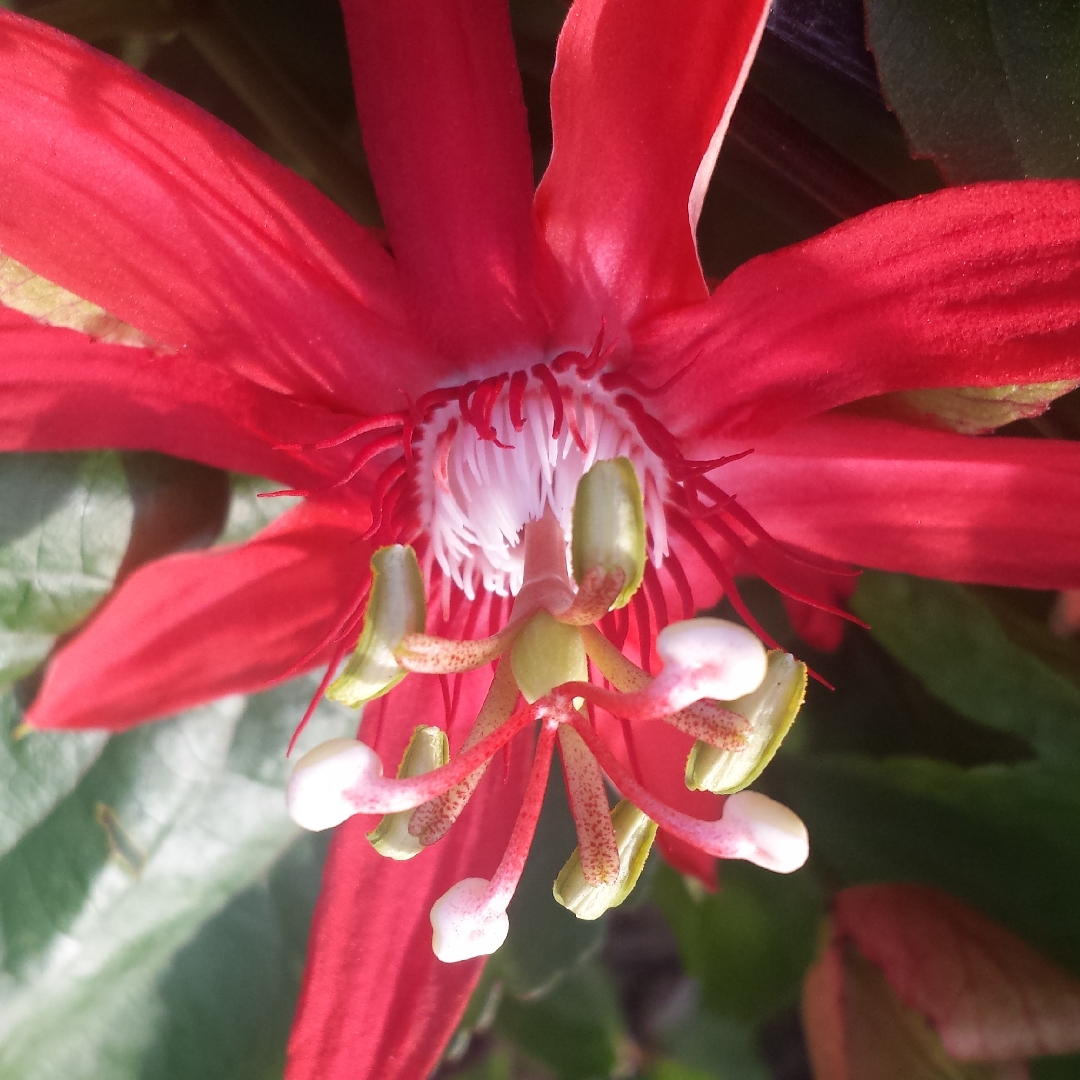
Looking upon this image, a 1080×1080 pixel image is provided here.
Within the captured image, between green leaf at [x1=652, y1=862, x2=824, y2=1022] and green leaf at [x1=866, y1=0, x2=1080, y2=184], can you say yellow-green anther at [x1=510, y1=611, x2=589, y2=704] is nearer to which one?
green leaf at [x1=866, y1=0, x2=1080, y2=184]

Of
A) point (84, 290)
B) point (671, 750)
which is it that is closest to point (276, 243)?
point (84, 290)

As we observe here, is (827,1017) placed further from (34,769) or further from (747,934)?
(34,769)

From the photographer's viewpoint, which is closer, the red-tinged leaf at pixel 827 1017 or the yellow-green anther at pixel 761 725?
the yellow-green anther at pixel 761 725

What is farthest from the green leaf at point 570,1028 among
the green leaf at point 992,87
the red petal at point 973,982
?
the green leaf at point 992,87

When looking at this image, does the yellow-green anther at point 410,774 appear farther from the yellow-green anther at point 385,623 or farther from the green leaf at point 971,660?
the green leaf at point 971,660

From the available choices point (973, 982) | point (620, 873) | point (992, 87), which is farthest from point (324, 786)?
point (973, 982)

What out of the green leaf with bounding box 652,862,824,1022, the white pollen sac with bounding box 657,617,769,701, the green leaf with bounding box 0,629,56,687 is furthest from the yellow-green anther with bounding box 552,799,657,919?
the green leaf with bounding box 652,862,824,1022

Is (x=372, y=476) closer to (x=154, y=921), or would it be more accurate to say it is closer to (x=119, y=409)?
(x=119, y=409)
